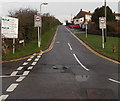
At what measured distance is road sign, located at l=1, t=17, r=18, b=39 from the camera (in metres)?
15.8

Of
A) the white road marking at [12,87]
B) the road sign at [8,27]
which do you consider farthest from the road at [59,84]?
the road sign at [8,27]

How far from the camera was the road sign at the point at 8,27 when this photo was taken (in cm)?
1584

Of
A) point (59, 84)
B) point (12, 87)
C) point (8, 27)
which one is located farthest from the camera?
point (8, 27)

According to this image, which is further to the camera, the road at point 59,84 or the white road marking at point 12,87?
the white road marking at point 12,87

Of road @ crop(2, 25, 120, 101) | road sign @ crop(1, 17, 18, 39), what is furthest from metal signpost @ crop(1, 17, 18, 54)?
road @ crop(2, 25, 120, 101)

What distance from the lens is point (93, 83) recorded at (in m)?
7.87

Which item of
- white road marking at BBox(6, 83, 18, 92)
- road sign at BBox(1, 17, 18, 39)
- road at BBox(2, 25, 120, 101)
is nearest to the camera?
road at BBox(2, 25, 120, 101)

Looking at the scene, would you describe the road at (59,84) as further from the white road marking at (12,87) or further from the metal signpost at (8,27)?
the metal signpost at (8,27)

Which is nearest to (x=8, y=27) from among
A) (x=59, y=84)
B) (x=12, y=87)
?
(x=12, y=87)

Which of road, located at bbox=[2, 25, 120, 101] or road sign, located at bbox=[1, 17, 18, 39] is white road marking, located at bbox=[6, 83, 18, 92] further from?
road sign, located at bbox=[1, 17, 18, 39]

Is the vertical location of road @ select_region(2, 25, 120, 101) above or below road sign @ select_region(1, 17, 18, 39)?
below

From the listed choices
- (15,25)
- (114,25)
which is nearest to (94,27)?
(114,25)

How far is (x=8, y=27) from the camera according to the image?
16.1 meters

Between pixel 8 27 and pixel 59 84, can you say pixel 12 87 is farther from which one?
pixel 8 27
